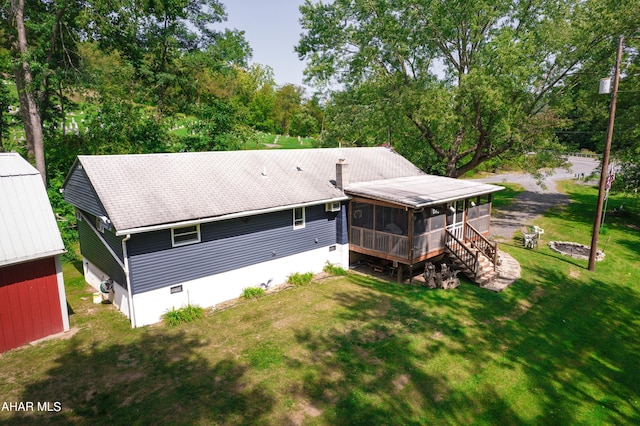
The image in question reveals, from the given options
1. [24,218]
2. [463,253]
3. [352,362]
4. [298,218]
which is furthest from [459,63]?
[24,218]

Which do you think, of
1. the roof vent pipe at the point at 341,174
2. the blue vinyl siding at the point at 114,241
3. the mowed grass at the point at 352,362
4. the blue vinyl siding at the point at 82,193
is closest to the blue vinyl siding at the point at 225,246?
the blue vinyl siding at the point at 114,241

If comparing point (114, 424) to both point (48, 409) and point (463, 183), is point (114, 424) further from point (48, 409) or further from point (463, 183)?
point (463, 183)

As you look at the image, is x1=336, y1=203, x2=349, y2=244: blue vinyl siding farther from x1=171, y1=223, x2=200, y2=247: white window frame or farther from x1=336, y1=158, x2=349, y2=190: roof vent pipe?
x1=171, y1=223, x2=200, y2=247: white window frame

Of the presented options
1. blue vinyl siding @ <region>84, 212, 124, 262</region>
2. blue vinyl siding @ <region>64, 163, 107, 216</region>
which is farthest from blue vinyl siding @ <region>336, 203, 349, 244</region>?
blue vinyl siding @ <region>64, 163, 107, 216</region>

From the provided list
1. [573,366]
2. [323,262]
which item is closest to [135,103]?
[323,262]

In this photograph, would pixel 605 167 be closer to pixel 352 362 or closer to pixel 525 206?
pixel 352 362

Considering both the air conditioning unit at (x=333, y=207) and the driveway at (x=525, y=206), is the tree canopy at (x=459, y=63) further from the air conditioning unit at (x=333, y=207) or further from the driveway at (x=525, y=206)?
the air conditioning unit at (x=333, y=207)
